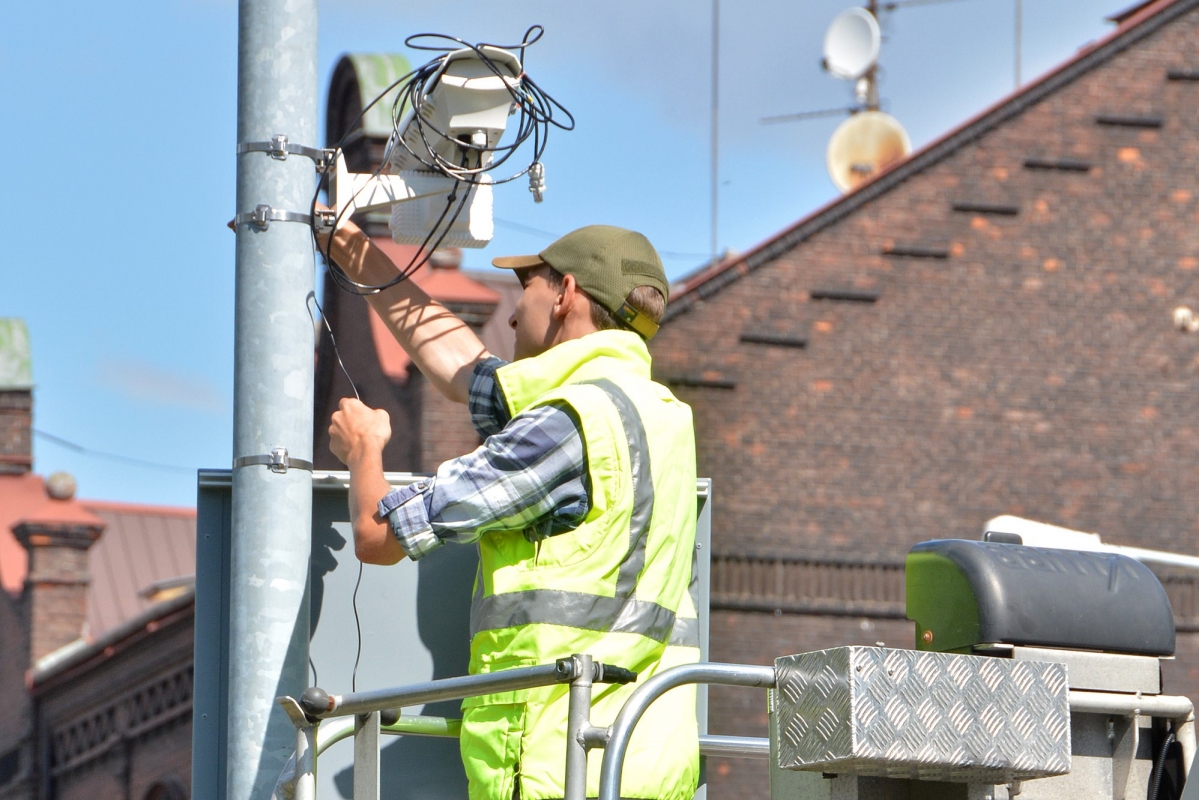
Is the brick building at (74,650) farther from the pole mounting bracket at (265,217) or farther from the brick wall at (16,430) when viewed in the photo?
the pole mounting bracket at (265,217)

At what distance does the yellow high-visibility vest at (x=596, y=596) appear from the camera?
4.00 metres

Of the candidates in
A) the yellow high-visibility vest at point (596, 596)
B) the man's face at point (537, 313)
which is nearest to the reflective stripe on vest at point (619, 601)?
the yellow high-visibility vest at point (596, 596)

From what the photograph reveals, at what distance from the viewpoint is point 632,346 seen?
175 inches

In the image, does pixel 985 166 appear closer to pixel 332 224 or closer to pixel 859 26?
pixel 859 26

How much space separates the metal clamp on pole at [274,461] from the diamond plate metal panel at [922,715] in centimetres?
127

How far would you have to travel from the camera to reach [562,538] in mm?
4098

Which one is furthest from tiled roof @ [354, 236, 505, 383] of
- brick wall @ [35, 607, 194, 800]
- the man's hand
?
the man's hand

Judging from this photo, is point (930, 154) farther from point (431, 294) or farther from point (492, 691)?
point (492, 691)

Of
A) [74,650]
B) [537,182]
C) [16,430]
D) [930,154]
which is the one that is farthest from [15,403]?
[537,182]

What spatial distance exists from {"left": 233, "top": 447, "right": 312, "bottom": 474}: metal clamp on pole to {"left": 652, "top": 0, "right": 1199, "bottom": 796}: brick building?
12773 mm

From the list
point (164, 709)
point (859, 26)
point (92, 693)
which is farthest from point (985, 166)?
point (92, 693)

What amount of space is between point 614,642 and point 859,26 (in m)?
19.1

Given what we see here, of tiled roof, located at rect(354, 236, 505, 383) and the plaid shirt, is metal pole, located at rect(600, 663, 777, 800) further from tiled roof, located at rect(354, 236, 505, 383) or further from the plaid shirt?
tiled roof, located at rect(354, 236, 505, 383)

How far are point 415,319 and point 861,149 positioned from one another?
17.3 m
